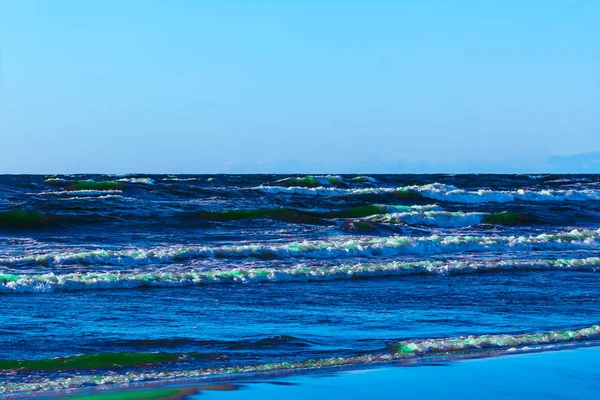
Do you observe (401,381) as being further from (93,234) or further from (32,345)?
(93,234)

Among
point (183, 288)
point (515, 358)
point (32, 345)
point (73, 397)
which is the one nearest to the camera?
point (73, 397)

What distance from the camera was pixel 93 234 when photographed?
61.2ft

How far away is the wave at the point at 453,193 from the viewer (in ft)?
122

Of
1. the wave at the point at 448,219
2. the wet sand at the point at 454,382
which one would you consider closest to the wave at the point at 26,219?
the wave at the point at 448,219

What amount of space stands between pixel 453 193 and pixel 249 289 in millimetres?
28565

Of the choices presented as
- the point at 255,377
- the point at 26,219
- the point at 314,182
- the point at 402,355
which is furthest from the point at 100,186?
the point at 255,377

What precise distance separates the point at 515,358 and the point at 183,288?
17.7 ft

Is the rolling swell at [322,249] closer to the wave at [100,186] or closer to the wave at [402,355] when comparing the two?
the wave at [402,355]

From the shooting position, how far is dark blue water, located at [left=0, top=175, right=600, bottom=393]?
22.0ft

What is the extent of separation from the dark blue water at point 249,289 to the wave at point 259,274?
0.09 feet

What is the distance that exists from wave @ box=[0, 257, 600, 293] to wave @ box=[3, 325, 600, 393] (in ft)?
14.7

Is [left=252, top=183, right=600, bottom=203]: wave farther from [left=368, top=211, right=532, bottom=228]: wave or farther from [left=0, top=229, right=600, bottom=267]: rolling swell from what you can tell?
[left=0, top=229, right=600, bottom=267]: rolling swell

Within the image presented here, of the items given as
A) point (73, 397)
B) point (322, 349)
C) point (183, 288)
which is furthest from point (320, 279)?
point (73, 397)

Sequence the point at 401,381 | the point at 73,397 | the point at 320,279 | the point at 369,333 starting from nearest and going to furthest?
the point at 73,397, the point at 401,381, the point at 369,333, the point at 320,279
